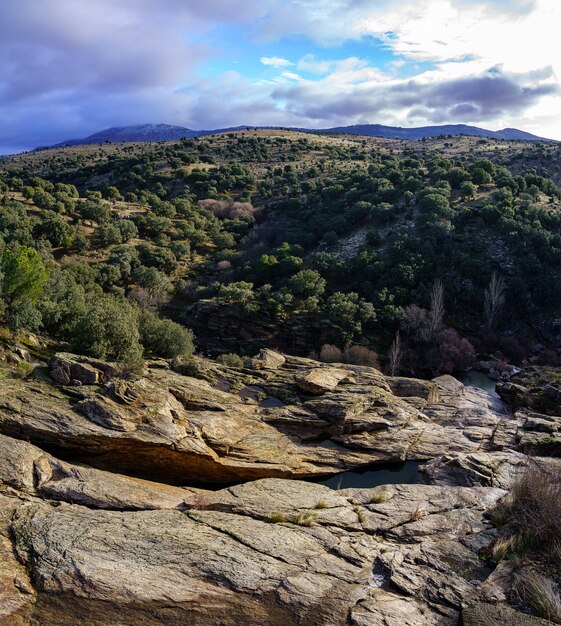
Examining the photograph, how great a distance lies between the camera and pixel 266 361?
2669 centimetres

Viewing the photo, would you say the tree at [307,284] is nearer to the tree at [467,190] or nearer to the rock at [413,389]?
the rock at [413,389]

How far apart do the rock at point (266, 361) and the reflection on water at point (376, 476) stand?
→ 8026 mm

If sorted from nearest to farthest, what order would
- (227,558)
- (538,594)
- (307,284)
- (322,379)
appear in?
(538,594)
(227,558)
(322,379)
(307,284)

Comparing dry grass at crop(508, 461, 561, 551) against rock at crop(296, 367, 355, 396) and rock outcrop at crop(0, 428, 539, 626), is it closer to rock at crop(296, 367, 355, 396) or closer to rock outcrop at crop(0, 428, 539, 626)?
rock outcrop at crop(0, 428, 539, 626)

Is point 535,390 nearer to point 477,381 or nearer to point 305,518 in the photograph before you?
point 477,381

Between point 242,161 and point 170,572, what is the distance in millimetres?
83538

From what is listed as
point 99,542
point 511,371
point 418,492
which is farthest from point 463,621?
point 511,371

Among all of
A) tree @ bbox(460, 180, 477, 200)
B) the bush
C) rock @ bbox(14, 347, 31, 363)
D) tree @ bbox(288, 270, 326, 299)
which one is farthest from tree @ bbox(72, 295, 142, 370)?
tree @ bbox(460, 180, 477, 200)

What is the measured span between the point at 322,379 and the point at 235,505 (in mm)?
11235

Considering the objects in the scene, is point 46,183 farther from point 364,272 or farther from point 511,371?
point 511,371

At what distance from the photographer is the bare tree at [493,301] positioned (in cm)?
3925

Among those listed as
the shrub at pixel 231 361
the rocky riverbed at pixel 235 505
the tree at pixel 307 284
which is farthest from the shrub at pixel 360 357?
the shrub at pixel 231 361

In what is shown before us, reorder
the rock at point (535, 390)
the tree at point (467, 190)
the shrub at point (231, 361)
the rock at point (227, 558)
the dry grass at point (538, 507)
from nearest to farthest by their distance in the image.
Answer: the rock at point (227, 558)
the dry grass at point (538, 507)
the shrub at point (231, 361)
the rock at point (535, 390)
the tree at point (467, 190)

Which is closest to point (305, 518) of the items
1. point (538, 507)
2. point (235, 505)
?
point (235, 505)
